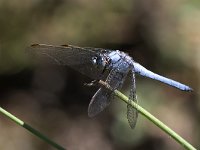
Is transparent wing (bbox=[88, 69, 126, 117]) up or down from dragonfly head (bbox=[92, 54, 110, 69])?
down

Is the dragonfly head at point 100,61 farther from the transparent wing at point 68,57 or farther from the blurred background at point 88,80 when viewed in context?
the blurred background at point 88,80

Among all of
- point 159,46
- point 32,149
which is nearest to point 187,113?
point 159,46

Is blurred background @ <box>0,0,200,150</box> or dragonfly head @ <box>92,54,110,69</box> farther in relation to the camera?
blurred background @ <box>0,0,200,150</box>

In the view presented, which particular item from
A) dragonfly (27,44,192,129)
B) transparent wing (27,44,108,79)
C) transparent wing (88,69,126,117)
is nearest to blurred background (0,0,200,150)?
dragonfly (27,44,192,129)

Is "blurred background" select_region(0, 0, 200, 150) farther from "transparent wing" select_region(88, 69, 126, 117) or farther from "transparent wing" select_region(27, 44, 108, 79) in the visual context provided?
"transparent wing" select_region(88, 69, 126, 117)

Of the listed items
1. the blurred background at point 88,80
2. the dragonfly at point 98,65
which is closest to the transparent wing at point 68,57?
the dragonfly at point 98,65

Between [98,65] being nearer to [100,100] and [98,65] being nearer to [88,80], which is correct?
[100,100]

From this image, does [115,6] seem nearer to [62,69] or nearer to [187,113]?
[62,69]
